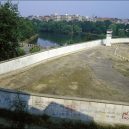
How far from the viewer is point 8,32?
82.5 feet

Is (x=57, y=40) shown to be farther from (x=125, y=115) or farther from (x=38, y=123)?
(x=125, y=115)

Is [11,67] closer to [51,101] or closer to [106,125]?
[51,101]

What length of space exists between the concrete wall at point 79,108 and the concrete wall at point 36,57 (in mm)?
5456

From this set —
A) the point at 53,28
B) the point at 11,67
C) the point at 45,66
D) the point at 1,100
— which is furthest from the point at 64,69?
the point at 53,28

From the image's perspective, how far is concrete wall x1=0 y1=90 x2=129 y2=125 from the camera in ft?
43.4

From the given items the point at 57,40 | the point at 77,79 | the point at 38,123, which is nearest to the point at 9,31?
the point at 77,79

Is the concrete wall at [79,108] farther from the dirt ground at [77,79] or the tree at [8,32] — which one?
the tree at [8,32]

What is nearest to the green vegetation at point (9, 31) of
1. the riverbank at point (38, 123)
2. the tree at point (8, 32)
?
the tree at point (8, 32)

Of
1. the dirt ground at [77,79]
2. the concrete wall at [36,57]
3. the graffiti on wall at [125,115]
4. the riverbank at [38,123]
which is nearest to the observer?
the graffiti on wall at [125,115]

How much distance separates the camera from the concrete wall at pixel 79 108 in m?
13.2

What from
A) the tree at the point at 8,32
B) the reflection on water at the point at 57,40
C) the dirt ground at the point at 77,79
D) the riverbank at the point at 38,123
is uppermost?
the tree at the point at 8,32

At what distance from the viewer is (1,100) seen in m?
14.3

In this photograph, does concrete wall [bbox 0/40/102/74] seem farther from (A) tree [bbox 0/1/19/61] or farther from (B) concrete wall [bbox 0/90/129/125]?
(B) concrete wall [bbox 0/90/129/125]

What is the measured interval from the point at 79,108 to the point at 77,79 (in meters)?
5.92
